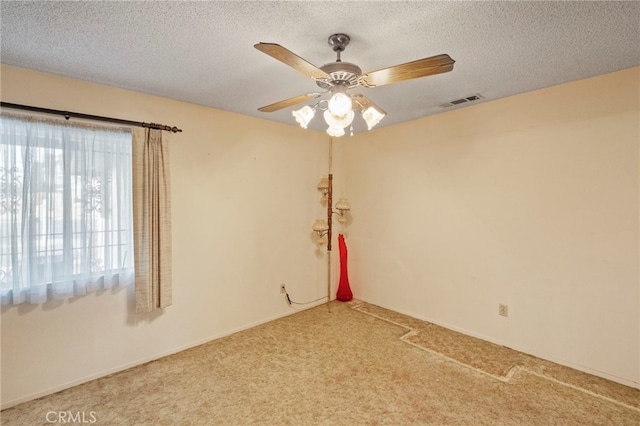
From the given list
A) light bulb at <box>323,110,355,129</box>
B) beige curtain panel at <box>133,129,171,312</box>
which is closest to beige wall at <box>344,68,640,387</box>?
light bulb at <box>323,110,355,129</box>

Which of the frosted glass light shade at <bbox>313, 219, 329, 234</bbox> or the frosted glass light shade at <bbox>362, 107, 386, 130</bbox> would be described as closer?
the frosted glass light shade at <bbox>362, 107, 386, 130</bbox>

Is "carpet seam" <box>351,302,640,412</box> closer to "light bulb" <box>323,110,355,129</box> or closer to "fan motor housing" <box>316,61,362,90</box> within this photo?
"light bulb" <box>323,110,355,129</box>

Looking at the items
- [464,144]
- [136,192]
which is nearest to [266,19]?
[136,192]

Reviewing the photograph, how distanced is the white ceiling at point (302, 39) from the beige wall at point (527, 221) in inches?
15.9

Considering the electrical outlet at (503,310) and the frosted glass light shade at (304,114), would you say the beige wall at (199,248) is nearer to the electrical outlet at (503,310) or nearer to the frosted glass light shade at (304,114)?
the frosted glass light shade at (304,114)

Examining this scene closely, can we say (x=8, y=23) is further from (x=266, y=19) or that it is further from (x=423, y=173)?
(x=423, y=173)

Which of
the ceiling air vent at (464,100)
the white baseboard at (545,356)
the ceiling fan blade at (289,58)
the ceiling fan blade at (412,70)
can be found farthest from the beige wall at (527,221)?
the ceiling fan blade at (289,58)

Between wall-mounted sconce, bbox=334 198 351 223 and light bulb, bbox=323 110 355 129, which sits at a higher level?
light bulb, bbox=323 110 355 129

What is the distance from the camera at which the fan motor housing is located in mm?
1649

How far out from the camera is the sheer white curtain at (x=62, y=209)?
214 cm

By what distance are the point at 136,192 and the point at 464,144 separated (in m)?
3.25

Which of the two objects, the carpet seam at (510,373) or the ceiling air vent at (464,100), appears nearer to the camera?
the carpet seam at (510,373)

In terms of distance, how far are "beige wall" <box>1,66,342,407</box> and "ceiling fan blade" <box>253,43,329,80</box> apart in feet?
6.22

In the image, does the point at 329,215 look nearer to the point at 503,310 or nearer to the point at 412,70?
the point at 503,310
